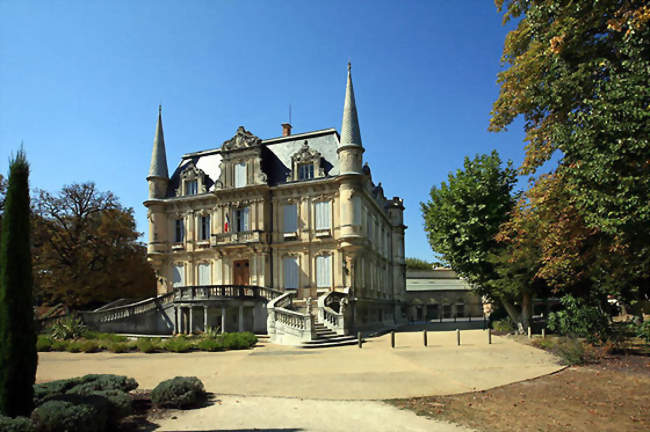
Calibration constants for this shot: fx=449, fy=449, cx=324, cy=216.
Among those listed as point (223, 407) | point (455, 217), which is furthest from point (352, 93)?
point (223, 407)

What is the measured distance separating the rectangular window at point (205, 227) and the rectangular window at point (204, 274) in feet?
6.87

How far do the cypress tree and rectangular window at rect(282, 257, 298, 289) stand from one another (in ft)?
75.2

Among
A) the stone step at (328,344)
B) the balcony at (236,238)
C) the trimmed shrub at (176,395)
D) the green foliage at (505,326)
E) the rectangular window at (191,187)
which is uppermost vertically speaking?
the rectangular window at (191,187)

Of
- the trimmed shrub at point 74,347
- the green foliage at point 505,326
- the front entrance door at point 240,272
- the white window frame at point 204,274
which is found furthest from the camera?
the white window frame at point 204,274

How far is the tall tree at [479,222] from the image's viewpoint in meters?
25.4

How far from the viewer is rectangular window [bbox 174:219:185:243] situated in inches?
1367

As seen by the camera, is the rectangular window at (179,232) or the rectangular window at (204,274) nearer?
the rectangular window at (204,274)

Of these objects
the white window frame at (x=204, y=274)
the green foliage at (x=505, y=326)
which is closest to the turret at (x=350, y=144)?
the white window frame at (x=204, y=274)

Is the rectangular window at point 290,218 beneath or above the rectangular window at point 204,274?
above

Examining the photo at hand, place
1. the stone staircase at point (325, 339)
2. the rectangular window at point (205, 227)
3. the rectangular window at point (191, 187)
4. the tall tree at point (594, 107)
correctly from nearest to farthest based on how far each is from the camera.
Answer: the tall tree at point (594, 107) → the stone staircase at point (325, 339) → the rectangular window at point (205, 227) → the rectangular window at point (191, 187)

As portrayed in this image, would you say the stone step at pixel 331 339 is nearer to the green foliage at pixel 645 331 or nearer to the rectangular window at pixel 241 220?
the rectangular window at pixel 241 220

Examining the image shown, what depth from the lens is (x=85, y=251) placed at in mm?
34969

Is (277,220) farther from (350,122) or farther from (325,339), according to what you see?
(325,339)

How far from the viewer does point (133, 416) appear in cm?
866
